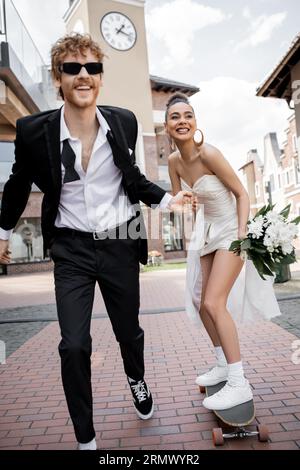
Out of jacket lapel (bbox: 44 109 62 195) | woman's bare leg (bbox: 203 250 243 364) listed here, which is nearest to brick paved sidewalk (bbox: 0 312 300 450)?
woman's bare leg (bbox: 203 250 243 364)

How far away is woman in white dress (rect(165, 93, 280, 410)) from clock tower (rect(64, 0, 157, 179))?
70.7 feet

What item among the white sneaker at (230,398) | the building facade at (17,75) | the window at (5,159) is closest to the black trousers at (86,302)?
the white sneaker at (230,398)

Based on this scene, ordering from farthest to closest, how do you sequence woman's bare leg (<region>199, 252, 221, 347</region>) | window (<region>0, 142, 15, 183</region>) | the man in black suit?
window (<region>0, 142, 15, 183</region>), woman's bare leg (<region>199, 252, 221, 347</region>), the man in black suit

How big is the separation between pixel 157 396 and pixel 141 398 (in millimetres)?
601

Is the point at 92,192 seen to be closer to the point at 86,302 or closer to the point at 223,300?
the point at 86,302

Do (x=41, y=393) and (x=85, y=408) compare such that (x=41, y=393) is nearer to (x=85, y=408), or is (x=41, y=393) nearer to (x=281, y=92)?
(x=85, y=408)

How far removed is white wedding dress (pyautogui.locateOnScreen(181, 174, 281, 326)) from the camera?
3152 mm

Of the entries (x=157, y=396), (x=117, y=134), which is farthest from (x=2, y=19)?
(x=157, y=396)

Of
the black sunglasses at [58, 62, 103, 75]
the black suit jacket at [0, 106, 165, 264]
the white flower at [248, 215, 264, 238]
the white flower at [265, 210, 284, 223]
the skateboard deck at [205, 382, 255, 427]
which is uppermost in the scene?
the black sunglasses at [58, 62, 103, 75]

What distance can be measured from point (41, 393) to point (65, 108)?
2629mm

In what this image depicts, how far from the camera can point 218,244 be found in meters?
3.15

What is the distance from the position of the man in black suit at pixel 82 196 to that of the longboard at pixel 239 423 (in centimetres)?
76

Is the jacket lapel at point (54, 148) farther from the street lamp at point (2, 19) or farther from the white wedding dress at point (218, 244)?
the street lamp at point (2, 19)

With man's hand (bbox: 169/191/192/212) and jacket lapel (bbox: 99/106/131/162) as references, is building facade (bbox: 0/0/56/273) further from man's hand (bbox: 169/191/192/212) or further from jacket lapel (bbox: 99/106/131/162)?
man's hand (bbox: 169/191/192/212)
